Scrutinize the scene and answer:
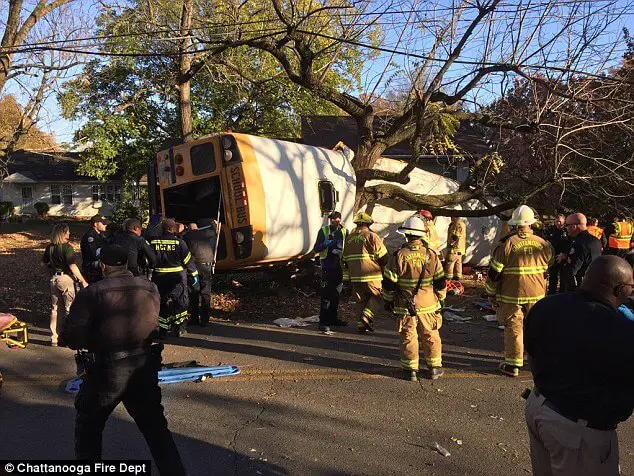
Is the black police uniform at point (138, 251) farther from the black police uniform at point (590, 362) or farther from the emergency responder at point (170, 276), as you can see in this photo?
the black police uniform at point (590, 362)

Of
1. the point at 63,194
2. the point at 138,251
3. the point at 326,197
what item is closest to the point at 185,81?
the point at 326,197

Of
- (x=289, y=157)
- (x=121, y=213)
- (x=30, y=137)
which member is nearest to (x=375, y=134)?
(x=289, y=157)

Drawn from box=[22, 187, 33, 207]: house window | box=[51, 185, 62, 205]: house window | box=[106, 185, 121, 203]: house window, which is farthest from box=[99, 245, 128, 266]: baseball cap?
box=[22, 187, 33, 207]: house window

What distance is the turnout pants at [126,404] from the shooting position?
313cm

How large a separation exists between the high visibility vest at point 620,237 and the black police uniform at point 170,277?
7.03 meters

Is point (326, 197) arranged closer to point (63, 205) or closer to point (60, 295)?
point (60, 295)

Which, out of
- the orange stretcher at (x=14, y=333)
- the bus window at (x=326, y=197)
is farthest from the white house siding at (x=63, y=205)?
the orange stretcher at (x=14, y=333)

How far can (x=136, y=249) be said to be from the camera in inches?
266

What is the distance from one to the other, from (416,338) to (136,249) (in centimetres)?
380

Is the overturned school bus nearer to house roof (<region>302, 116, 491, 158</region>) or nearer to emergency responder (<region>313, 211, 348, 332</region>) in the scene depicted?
emergency responder (<region>313, 211, 348, 332</region>)

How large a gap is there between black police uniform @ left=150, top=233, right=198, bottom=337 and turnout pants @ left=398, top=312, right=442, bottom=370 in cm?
317

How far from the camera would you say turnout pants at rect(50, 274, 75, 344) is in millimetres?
6775

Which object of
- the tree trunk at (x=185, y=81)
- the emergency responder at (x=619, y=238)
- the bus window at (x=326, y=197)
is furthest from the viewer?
the tree trunk at (x=185, y=81)

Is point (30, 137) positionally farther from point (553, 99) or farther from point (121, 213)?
point (553, 99)
